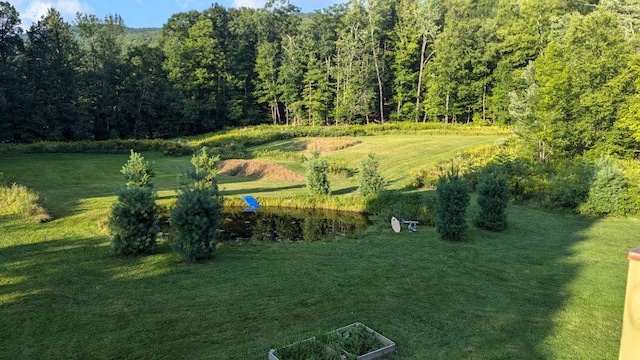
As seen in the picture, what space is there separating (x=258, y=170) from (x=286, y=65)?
97.9 ft

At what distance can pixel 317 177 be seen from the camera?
1709cm

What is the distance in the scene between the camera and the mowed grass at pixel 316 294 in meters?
5.70

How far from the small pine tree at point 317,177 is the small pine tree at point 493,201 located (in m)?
6.40

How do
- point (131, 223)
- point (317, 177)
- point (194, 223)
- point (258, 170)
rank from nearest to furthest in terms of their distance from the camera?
point (194, 223) → point (131, 223) → point (317, 177) → point (258, 170)

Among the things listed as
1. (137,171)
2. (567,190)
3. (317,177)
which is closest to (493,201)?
(567,190)

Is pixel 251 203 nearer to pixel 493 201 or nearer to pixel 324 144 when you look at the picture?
pixel 493 201

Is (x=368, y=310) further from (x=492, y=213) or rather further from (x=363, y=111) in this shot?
(x=363, y=111)

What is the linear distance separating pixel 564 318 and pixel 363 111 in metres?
41.8

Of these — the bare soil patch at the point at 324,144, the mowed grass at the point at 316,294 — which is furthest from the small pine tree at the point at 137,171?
the bare soil patch at the point at 324,144

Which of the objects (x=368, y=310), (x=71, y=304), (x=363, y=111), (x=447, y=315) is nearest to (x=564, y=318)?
(x=447, y=315)

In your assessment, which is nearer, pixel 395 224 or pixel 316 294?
pixel 316 294

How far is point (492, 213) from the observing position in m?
12.3

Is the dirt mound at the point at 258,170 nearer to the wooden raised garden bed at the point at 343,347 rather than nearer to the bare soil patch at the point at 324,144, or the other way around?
the bare soil patch at the point at 324,144

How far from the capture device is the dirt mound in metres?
22.6
